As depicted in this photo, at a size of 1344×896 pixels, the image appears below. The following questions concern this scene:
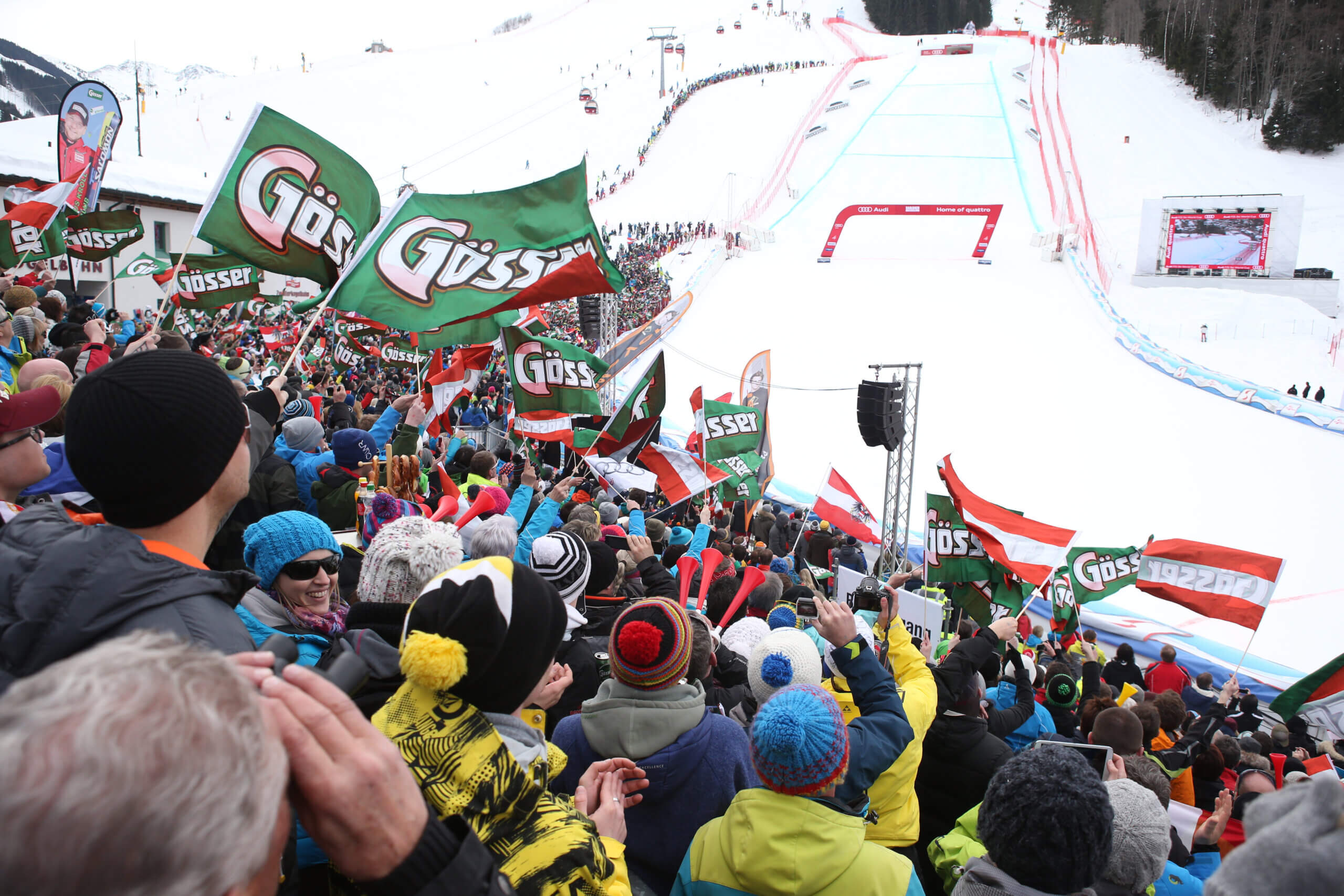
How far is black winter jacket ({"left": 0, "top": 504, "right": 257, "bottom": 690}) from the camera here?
1.26 meters

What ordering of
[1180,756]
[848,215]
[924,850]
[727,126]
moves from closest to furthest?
[924,850] < [1180,756] < [848,215] < [727,126]

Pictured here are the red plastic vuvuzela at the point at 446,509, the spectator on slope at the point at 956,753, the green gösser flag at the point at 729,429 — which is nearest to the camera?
the spectator on slope at the point at 956,753

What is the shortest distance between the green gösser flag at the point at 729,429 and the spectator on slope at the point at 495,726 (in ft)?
20.9

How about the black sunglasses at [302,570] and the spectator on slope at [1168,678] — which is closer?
the black sunglasses at [302,570]

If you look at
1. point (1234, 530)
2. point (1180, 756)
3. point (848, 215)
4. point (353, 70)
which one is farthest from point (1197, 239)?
point (353, 70)

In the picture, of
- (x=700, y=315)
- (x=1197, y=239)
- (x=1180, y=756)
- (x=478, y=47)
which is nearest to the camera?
(x=1180, y=756)

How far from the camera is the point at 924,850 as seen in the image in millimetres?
2938

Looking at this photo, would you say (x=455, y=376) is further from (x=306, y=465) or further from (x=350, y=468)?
(x=306, y=465)

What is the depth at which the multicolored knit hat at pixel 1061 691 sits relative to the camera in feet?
13.3

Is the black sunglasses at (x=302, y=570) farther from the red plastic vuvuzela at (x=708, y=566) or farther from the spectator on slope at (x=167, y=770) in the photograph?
the red plastic vuvuzela at (x=708, y=566)

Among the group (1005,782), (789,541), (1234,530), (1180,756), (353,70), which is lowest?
(1234,530)

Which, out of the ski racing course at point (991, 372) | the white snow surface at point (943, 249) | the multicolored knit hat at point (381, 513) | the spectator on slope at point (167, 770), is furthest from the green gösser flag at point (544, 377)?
the white snow surface at point (943, 249)

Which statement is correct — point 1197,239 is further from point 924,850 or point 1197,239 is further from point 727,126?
point 924,850

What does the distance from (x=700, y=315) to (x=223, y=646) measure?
986 inches
